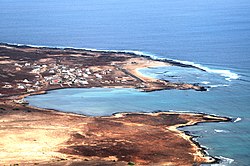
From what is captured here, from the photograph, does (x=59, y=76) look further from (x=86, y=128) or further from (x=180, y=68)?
(x=86, y=128)

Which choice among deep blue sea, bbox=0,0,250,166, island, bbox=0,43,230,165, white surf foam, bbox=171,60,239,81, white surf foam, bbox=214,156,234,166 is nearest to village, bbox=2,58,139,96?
island, bbox=0,43,230,165

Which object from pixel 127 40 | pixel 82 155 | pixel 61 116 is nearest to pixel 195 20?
pixel 127 40

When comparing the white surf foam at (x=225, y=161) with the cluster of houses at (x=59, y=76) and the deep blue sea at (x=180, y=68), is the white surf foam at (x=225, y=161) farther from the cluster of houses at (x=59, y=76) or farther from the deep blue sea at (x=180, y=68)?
the cluster of houses at (x=59, y=76)

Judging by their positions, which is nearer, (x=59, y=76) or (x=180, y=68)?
(x=59, y=76)

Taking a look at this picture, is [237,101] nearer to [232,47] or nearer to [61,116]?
[61,116]

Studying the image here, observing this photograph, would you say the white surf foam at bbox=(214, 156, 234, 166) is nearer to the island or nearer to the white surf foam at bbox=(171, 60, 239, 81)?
the island

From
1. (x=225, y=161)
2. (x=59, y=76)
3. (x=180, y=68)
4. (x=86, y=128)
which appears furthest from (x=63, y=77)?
(x=225, y=161)
